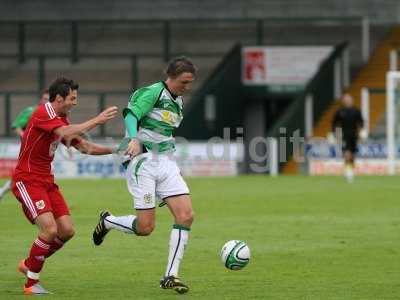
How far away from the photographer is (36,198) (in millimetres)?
11266

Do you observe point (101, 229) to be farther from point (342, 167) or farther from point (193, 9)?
point (193, 9)

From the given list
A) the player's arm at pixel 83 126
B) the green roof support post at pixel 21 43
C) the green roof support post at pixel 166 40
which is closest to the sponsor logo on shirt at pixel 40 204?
the player's arm at pixel 83 126

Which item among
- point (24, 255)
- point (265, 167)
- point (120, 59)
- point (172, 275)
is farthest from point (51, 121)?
point (120, 59)

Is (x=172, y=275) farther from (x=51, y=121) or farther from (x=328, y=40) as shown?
(x=328, y=40)

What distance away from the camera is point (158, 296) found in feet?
36.4

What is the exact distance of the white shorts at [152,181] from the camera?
11.6 m

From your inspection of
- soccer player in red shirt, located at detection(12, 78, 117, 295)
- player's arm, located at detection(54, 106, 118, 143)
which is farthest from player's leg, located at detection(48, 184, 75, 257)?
player's arm, located at detection(54, 106, 118, 143)

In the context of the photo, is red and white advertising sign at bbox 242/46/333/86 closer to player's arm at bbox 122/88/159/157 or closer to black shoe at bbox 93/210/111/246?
black shoe at bbox 93/210/111/246

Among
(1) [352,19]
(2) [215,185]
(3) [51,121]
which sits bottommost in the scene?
(2) [215,185]

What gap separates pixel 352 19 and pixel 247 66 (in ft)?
14.1

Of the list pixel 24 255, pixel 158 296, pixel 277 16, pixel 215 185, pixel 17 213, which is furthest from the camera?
pixel 277 16

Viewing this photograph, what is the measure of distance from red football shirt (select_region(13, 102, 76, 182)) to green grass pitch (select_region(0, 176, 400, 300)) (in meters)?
1.11

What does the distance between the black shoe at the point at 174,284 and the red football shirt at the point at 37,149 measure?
1.45 m

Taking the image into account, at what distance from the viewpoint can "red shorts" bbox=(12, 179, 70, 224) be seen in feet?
36.9
